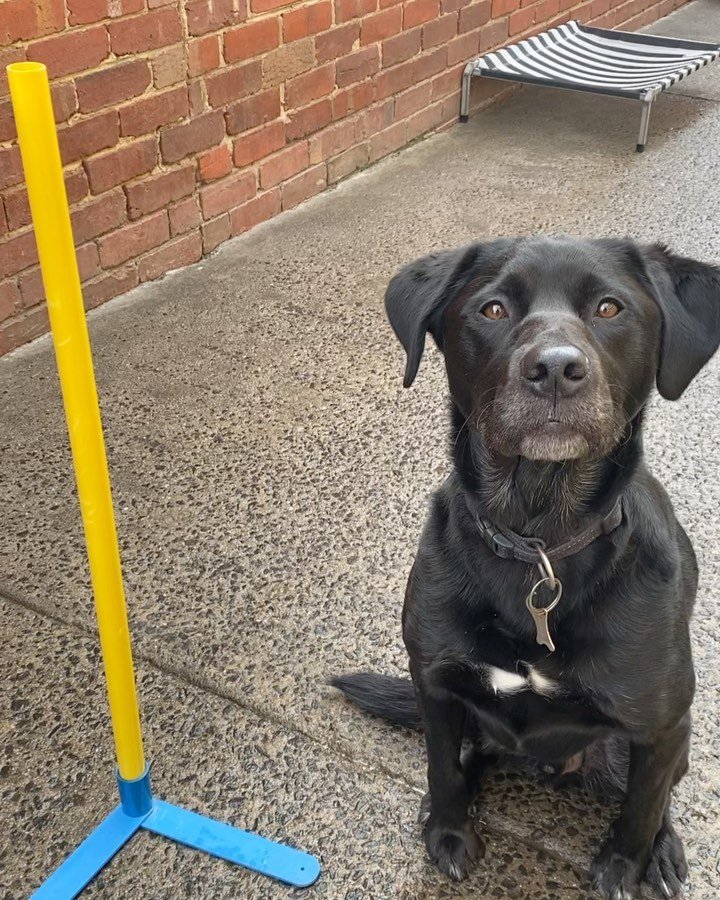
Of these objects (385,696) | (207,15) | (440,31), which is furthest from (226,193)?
(385,696)

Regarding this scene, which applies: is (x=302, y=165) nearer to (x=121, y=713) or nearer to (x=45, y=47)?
(x=45, y=47)

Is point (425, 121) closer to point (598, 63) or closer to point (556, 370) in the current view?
point (598, 63)

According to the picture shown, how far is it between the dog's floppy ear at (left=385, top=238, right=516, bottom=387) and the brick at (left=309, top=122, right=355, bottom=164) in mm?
3156

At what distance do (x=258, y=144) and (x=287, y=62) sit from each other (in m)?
0.39

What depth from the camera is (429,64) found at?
5.49 meters

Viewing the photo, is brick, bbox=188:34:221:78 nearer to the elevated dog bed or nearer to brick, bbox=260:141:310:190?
brick, bbox=260:141:310:190

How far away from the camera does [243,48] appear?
4215 mm

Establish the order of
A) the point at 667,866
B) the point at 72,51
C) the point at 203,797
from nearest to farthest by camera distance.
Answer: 1. the point at 667,866
2. the point at 203,797
3. the point at 72,51

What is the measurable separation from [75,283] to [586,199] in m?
3.87

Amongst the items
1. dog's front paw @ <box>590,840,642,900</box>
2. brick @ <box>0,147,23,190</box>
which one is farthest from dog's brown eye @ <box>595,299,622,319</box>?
brick @ <box>0,147,23,190</box>

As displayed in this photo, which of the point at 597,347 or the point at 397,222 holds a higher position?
the point at 597,347

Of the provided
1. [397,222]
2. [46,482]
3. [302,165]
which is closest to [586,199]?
[397,222]

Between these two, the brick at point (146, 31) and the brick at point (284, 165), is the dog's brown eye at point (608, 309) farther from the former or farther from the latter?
the brick at point (284, 165)

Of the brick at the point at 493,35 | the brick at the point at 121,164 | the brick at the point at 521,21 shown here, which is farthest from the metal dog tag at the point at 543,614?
the brick at the point at 521,21
